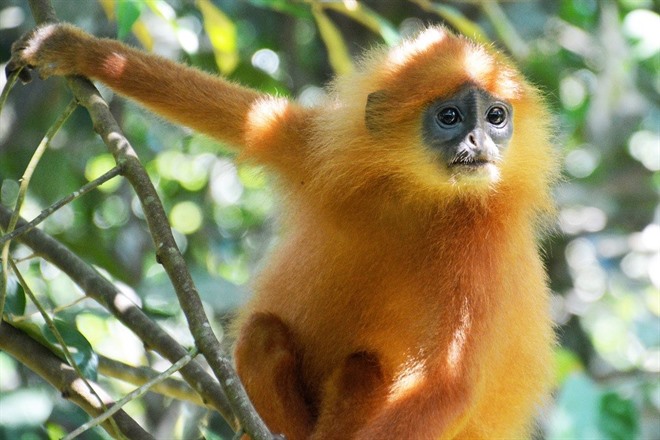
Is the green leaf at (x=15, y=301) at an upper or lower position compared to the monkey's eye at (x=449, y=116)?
upper

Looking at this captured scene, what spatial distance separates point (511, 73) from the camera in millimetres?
4297

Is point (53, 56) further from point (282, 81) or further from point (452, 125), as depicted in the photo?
point (282, 81)

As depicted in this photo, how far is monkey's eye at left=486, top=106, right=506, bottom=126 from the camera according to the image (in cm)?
414

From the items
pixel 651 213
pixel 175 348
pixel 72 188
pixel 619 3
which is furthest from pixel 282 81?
pixel 175 348

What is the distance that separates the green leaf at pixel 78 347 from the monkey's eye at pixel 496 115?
2015 millimetres

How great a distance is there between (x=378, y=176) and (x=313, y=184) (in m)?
0.34

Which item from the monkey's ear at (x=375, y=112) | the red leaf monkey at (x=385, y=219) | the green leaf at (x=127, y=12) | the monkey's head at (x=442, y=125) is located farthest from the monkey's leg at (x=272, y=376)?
the green leaf at (x=127, y=12)

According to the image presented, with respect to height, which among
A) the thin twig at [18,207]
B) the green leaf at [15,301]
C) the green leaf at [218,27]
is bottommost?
the green leaf at [15,301]

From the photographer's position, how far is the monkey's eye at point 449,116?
4145 mm

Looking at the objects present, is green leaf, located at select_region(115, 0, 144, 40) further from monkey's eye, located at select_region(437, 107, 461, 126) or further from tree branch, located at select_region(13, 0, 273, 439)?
monkey's eye, located at select_region(437, 107, 461, 126)

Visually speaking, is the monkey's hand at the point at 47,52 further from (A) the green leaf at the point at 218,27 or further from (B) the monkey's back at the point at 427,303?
(B) the monkey's back at the point at 427,303

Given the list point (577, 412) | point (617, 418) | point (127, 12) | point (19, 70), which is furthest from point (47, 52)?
point (617, 418)

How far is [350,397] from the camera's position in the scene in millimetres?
3996

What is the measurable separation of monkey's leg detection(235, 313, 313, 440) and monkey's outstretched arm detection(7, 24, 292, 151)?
91 centimetres
